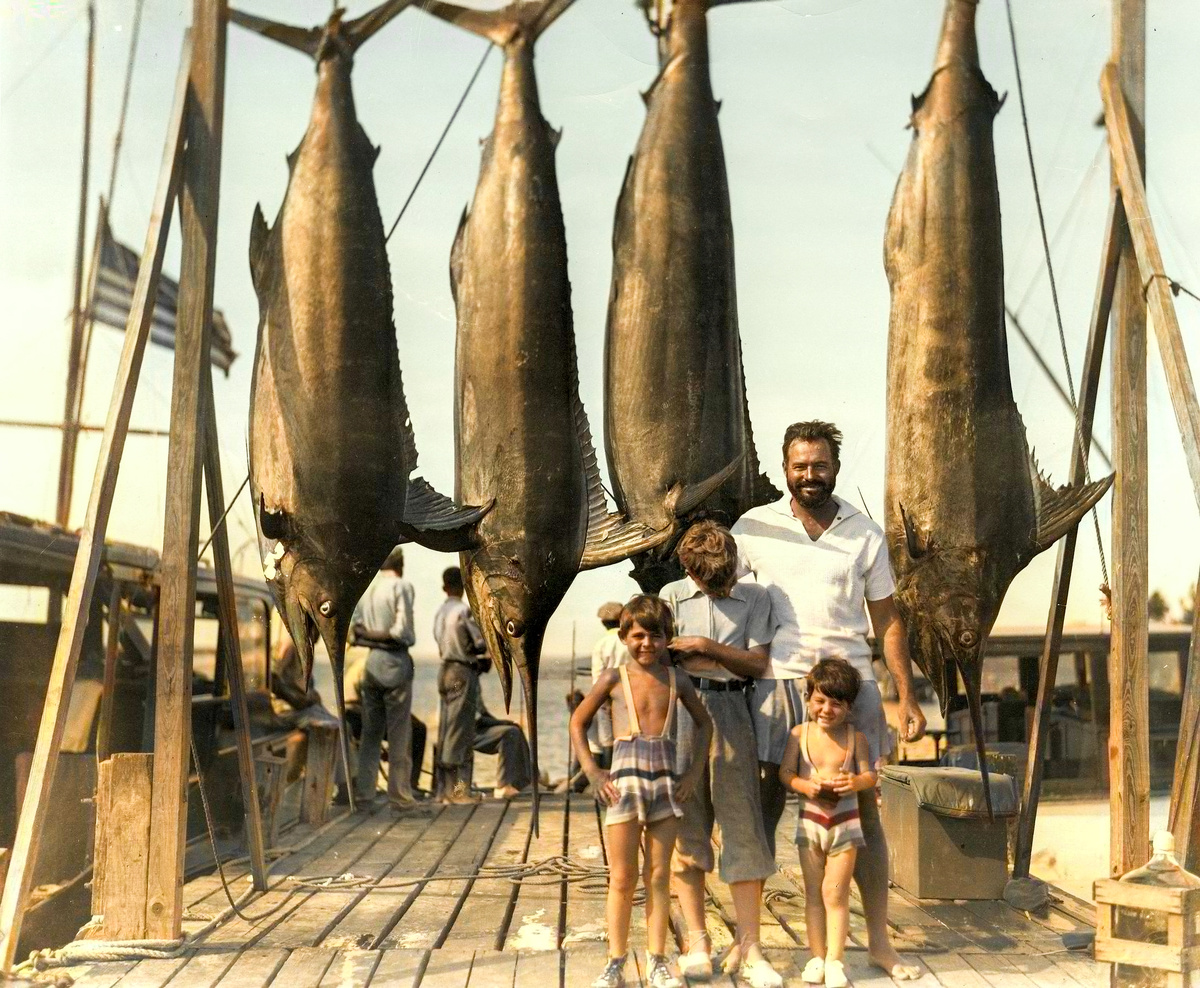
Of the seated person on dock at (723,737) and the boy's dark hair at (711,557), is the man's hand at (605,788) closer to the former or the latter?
the seated person on dock at (723,737)

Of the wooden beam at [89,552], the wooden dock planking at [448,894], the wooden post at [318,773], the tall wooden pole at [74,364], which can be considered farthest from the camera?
the wooden post at [318,773]

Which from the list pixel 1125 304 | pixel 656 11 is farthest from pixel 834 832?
pixel 656 11

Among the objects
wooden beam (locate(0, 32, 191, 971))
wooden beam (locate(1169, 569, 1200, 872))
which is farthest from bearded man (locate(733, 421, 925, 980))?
wooden beam (locate(0, 32, 191, 971))

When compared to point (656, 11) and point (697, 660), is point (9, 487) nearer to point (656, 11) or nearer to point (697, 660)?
point (656, 11)

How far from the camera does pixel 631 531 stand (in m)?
4.29

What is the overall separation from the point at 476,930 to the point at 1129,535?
2.36m

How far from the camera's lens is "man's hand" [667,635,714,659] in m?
3.57

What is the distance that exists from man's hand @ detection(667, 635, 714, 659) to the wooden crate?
1.12 metres

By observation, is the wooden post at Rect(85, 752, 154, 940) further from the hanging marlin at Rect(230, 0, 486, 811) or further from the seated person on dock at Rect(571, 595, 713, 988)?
the seated person on dock at Rect(571, 595, 713, 988)

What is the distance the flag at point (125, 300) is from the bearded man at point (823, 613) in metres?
2.77

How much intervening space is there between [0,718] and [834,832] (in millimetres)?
4530

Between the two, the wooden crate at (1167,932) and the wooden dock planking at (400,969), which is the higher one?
the wooden crate at (1167,932)

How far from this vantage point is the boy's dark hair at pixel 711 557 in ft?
12.0

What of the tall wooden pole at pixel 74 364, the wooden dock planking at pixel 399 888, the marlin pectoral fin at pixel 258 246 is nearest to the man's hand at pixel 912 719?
the wooden dock planking at pixel 399 888
